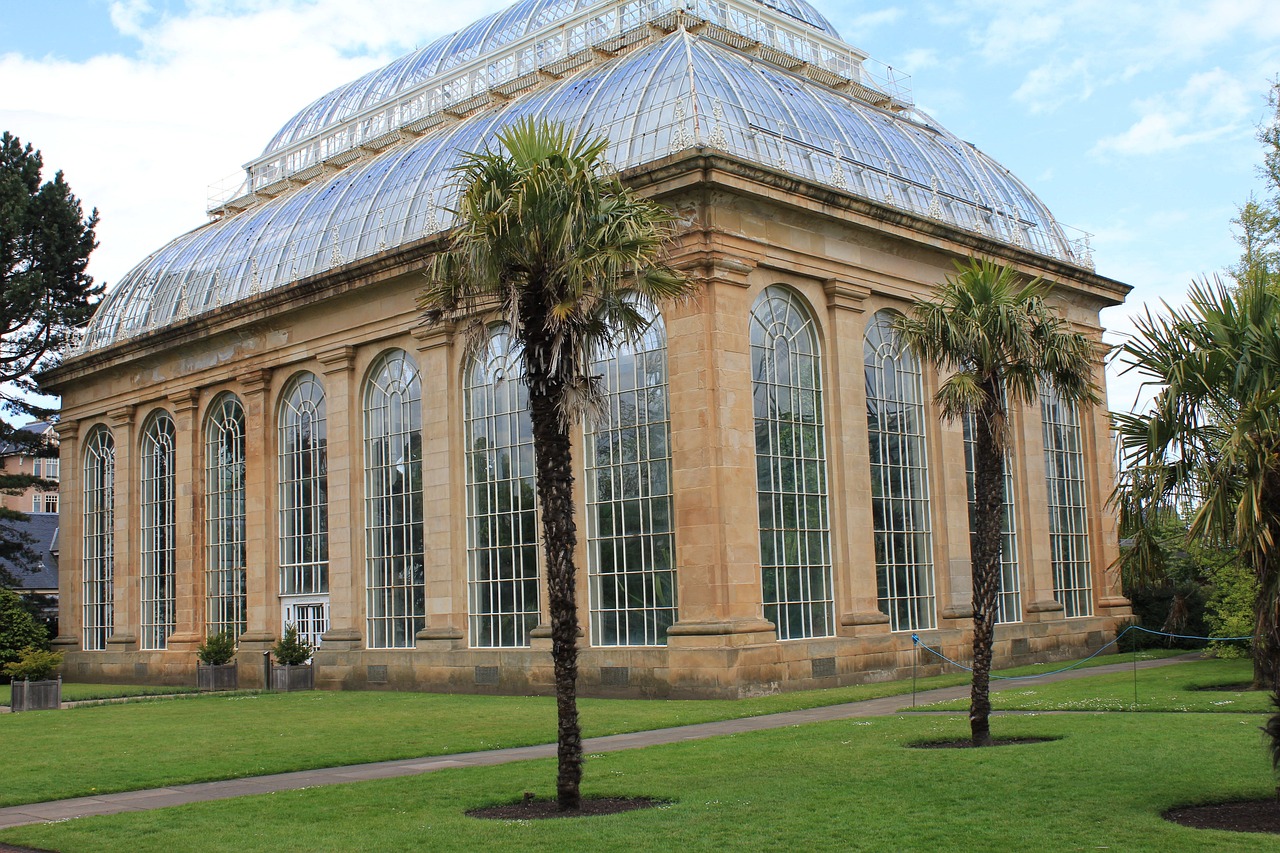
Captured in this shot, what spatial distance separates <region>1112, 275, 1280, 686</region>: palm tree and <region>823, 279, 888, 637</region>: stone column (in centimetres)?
1736

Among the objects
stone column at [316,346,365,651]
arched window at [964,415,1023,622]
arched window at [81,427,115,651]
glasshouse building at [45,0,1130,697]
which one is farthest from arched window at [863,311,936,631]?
arched window at [81,427,115,651]

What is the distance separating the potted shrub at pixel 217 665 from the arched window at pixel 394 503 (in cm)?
529

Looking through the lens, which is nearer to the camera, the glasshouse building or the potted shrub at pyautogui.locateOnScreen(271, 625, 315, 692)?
the glasshouse building

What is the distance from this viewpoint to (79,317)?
5012cm

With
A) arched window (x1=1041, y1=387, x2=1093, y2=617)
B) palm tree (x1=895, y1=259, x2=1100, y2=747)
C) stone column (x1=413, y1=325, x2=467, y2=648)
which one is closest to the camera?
palm tree (x1=895, y1=259, x2=1100, y2=747)

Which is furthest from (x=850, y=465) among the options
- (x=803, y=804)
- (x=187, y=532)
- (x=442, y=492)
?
(x=187, y=532)

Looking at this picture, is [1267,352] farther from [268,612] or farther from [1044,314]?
[268,612]

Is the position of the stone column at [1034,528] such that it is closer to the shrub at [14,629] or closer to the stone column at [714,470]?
the stone column at [714,470]

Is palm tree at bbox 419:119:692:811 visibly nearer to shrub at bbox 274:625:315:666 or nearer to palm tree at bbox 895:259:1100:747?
palm tree at bbox 895:259:1100:747

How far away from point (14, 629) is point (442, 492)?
61.3 ft

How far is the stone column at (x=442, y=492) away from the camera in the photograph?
3294cm

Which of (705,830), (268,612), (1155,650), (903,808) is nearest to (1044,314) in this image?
(903,808)

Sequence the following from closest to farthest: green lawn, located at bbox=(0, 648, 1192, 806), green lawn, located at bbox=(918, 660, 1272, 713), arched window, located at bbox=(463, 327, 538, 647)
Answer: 1. green lawn, located at bbox=(0, 648, 1192, 806)
2. green lawn, located at bbox=(918, 660, 1272, 713)
3. arched window, located at bbox=(463, 327, 538, 647)

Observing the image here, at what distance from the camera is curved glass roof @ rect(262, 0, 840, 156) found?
42.5 meters
